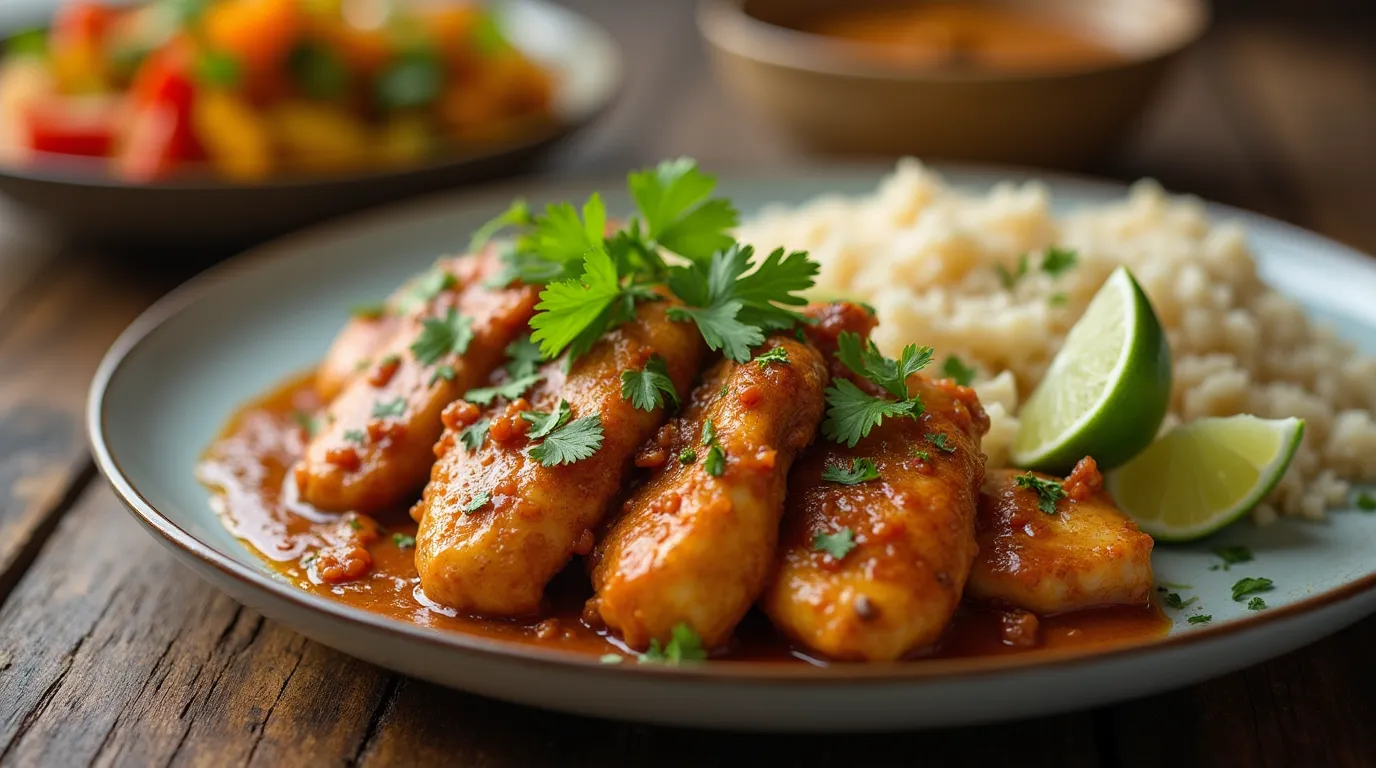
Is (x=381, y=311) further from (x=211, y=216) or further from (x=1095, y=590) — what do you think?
(x=1095, y=590)

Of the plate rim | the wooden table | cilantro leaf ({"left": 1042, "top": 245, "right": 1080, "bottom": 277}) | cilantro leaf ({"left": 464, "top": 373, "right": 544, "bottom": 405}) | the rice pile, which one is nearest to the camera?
the wooden table

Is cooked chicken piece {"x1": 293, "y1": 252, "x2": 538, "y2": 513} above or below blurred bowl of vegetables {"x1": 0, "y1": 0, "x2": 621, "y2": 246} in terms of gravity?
above

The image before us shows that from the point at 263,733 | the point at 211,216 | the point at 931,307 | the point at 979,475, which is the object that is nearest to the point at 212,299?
the point at 211,216

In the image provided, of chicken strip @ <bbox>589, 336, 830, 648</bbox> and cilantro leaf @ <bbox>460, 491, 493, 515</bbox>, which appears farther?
cilantro leaf @ <bbox>460, 491, 493, 515</bbox>

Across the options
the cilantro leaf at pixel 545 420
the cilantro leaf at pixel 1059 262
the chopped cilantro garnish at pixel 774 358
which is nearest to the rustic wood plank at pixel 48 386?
the cilantro leaf at pixel 545 420

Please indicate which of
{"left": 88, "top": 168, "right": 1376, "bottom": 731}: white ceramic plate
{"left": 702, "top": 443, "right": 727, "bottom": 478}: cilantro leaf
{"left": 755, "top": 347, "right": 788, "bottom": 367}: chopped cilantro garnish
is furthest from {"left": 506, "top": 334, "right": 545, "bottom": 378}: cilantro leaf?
{"left": 88, "top": 168, "right": 1376, "bottom": 731}: white ceramic plate

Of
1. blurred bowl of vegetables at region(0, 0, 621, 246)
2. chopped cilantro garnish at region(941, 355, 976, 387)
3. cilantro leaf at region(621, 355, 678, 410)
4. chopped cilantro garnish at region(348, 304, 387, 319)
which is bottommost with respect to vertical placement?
blurred bowl of vegetables at region(0, 0, 621, 246)

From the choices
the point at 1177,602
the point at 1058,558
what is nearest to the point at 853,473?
the point at 1058,558

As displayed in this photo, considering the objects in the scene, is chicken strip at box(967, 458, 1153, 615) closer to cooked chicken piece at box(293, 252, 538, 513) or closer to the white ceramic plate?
the white ceramic plate
